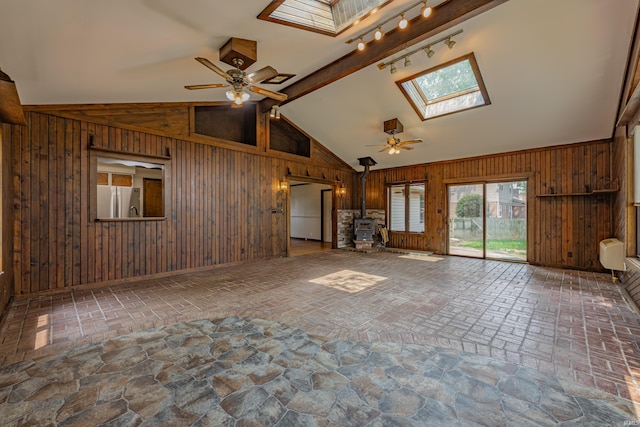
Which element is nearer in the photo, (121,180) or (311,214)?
(121,180)

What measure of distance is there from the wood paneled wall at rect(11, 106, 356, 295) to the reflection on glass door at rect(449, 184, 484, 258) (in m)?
4.90

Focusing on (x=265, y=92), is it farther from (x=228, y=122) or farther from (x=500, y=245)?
(x=500, y=245)

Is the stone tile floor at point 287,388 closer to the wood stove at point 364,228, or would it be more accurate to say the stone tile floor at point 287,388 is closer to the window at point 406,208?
the wood stove at point 364,228

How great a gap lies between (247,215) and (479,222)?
6.09 metres

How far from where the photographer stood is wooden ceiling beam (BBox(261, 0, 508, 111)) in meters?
3.15

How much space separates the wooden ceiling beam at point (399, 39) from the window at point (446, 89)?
1.16 meters

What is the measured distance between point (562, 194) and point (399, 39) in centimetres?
508

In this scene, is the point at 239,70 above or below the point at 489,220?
above

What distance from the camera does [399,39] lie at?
12.3 feet

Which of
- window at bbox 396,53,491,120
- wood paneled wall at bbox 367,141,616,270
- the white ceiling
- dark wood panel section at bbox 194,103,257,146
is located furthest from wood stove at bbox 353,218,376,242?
dark wood panel section at bbox 194,103,257,146

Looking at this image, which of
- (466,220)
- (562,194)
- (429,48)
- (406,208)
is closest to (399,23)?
(429,48)

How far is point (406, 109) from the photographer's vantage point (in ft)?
19.1

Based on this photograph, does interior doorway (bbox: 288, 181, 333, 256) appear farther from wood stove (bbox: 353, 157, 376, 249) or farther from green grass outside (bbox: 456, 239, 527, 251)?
green grass outside (bbox: 456, 239, 527, 251)

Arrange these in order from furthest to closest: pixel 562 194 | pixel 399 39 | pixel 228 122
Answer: pixel 228 122, pixel 562 194, pixel 399 39
